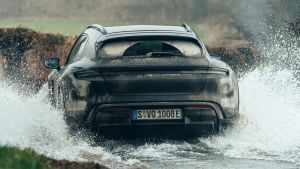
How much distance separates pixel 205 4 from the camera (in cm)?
3144

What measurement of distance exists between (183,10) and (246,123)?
19177mm

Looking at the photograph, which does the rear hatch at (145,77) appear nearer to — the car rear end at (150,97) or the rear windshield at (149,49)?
the car rear end at (150,97)

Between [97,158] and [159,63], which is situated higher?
[159,63]

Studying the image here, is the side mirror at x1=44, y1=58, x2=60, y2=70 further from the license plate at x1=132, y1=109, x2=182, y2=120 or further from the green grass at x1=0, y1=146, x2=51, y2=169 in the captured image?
the green grass at x1=0, y1=146, x2=51, y2=169

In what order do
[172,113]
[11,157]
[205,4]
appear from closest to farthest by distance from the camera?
1. [11,157]
2. [172,113]
3. [205,4]

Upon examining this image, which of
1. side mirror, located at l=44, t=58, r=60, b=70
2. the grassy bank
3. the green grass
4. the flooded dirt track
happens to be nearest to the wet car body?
the flooded dirt track

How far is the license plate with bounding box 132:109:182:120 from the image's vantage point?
12.6 meters

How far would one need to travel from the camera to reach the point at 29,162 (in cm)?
953

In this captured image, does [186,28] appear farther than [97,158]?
Yes

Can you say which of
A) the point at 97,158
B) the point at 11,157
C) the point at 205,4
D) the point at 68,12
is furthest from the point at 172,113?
the point at 68,12

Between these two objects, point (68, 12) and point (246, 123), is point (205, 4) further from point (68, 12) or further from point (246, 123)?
point (246, 123)

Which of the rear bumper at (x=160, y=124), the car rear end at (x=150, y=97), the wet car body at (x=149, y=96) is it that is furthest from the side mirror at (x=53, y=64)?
the rear bumper at (x=160, y=124)

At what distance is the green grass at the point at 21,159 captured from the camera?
9484 millimetres

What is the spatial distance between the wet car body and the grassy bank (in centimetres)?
230
